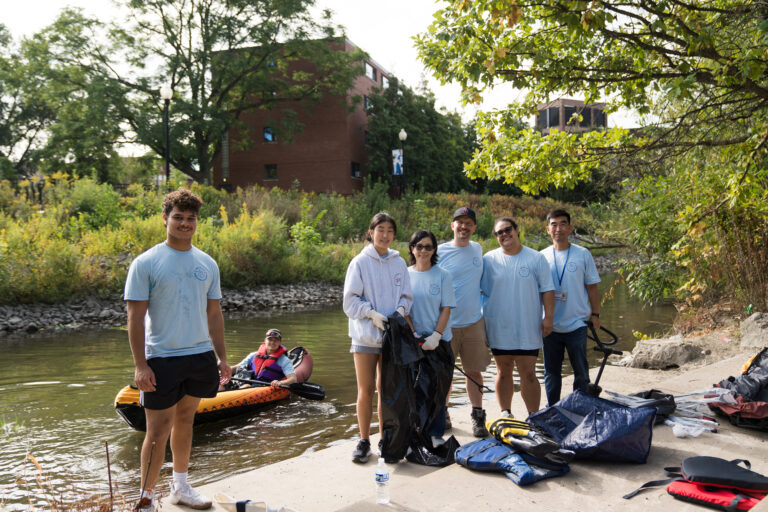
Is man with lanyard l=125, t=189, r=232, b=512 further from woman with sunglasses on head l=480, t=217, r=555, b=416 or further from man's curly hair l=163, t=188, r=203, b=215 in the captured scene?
woman with sunglasses on head l=480, t=217, r=555, b=416

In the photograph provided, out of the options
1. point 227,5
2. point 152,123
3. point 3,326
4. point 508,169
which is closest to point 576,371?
point 508,169

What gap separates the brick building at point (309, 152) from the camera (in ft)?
130

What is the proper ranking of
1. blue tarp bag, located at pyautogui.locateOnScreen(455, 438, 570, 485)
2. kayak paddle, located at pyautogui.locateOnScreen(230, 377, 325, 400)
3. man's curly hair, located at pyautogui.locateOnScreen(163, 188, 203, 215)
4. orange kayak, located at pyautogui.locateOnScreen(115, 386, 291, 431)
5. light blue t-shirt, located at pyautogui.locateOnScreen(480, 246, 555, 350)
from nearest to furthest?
man's curly hair, located at pyautogui.locateOnScreen(163, 188, 203, 215), blue tarp bag, located at pyautogui.locateOnScreen(455, 438, 570, 485), light blue t-shirt, located at pyautogui.locateOnScreen(480, 246, 555, 350), orange kayak, located at pyautogui.locateOnScreen(115, 386, 291, 431), kayak paddle, located at pyautogui.locateOnScreen(230, 377, 325, 400)

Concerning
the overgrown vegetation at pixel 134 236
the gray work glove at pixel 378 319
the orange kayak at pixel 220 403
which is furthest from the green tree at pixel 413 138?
the gray work glove at pixel 378 319

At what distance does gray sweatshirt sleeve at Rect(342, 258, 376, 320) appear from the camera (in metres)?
4.71

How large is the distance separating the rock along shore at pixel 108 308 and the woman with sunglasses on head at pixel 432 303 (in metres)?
12.2

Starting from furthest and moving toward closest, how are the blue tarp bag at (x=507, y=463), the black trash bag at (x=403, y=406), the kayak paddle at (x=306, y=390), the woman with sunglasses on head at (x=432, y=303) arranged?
the kayak paddle at (x=306, y=390) → the woman with sunglasses on head at (x=432, y=303) → the black trash bag at (x=403, y=406) → the blue tarp bag at (x=507, y=463)

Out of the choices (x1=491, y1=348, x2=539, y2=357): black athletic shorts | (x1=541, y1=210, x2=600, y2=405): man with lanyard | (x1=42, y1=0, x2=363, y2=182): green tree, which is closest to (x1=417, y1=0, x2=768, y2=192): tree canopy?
(x1=541, y1=210, x2=600, y2=405): man with lanyard

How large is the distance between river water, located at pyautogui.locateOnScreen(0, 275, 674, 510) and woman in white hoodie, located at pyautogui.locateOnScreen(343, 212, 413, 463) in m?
0.90

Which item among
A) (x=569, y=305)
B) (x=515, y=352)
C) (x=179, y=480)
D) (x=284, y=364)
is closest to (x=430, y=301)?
(x=515, y=352)

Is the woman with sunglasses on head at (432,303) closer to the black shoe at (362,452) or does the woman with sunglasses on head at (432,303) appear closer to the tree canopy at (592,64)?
the black shoe at (362,452)

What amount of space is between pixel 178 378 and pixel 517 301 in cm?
286

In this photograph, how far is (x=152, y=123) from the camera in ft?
107

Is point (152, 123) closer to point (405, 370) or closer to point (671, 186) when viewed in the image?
point (671, 186)
